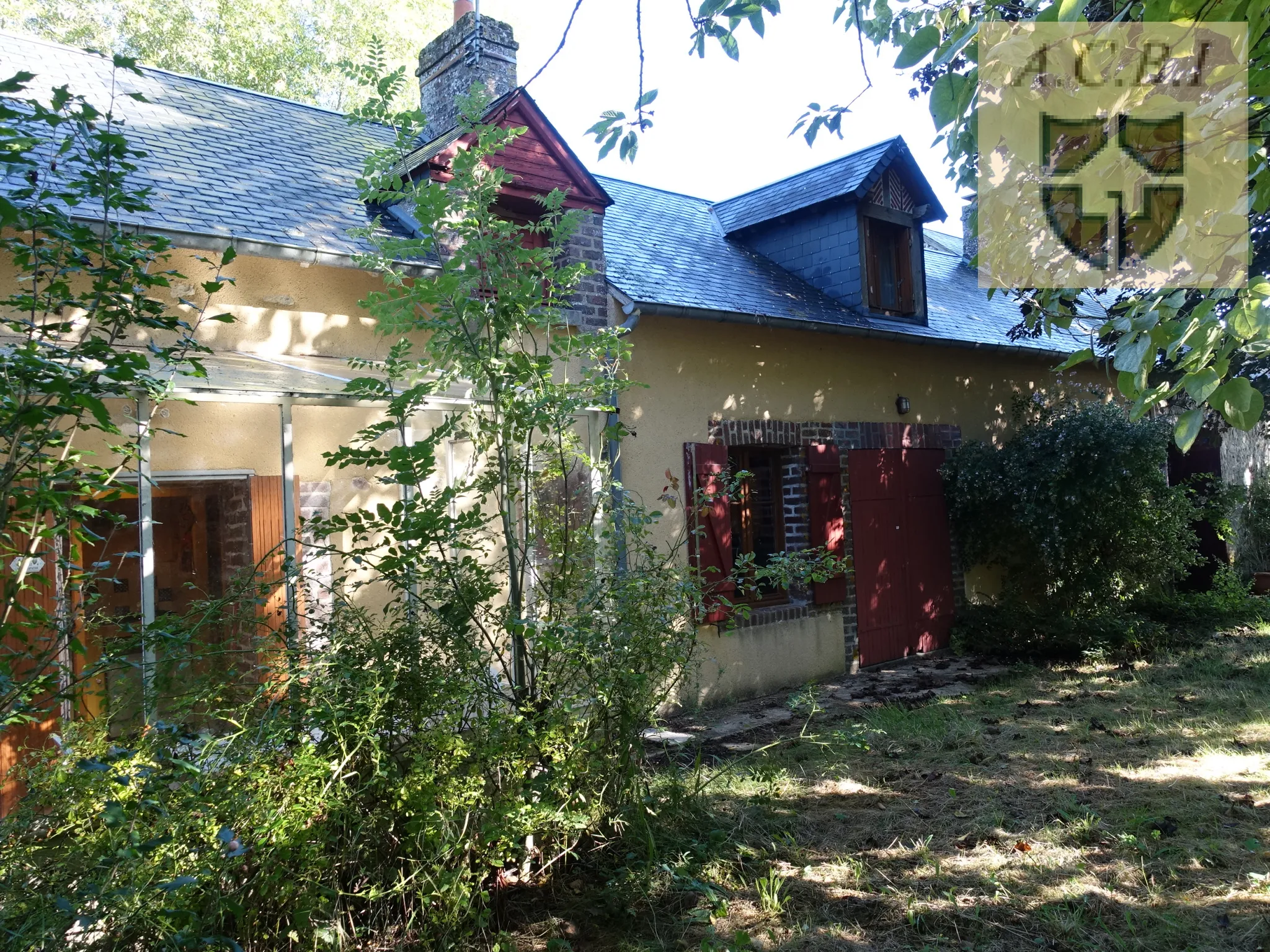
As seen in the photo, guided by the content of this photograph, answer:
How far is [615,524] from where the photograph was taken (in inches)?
164

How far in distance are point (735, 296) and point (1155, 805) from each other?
16.4 ft

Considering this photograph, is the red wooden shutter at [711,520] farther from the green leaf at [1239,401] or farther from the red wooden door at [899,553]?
the green leaf at [1239,401]

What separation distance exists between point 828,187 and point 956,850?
7.21 metres

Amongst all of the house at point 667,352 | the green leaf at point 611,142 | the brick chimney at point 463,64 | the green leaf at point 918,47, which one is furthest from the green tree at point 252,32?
the green leaf at point 918,47

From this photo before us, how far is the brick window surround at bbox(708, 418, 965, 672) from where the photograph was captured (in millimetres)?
7859

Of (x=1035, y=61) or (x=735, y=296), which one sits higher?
(x=735, y=296)

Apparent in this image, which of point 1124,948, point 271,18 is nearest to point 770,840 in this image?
point 1124,948

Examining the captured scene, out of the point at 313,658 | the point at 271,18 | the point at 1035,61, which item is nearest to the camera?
the point at 1035,61

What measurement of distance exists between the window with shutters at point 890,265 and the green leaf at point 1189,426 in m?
7.38

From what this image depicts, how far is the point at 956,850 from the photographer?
404 cm

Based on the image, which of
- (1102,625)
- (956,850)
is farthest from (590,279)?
(1102,625)

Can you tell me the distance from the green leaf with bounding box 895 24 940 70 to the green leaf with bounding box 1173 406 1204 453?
3.81 ft

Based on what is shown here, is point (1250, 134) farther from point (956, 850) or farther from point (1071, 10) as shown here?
point (956, 850)

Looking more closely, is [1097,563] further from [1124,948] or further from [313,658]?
[313,658]
